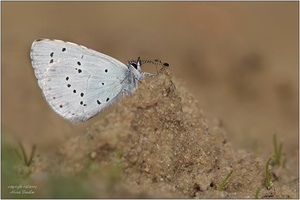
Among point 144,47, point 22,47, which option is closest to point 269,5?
point 144,47

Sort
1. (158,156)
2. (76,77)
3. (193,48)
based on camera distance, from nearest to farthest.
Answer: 1. (158,156)
2. (76,77)
3. (193,48)

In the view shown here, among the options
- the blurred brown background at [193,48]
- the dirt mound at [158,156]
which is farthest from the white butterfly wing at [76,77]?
the blurred brown background at [193,48]

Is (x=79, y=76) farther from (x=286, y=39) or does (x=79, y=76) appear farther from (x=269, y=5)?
(x=269, y=5)

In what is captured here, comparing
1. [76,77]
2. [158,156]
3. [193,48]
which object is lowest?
[158,156]

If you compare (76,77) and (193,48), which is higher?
(193,48)

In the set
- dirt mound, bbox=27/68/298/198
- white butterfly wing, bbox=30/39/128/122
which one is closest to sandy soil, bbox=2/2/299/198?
dirt mound, bbox=27/68/298/198

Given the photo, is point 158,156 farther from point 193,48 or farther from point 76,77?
point 193,48

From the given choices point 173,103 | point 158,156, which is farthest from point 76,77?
point 158,156

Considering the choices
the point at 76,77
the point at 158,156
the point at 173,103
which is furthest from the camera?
the point at 76,77

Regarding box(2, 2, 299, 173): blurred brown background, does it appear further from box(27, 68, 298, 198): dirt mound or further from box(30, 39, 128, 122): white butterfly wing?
box(27, 68, 298, 198): dirt mound
